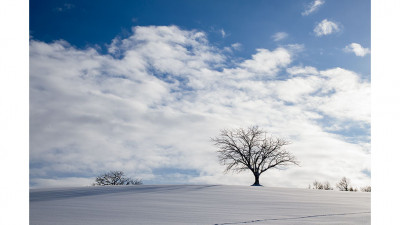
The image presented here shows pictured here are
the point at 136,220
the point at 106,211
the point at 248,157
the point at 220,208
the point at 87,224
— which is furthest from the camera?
the point at 248,157

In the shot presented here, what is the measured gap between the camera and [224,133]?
27.0 metres

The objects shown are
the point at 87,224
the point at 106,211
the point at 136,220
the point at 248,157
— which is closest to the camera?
the point at 87,224
